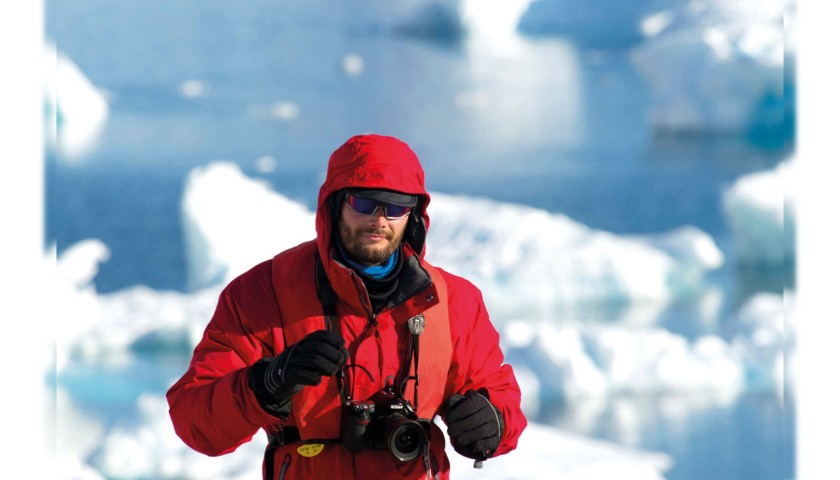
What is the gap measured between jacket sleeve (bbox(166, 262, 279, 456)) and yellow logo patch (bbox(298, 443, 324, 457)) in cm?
9

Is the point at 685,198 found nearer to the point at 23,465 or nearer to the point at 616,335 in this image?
the point at 616,335

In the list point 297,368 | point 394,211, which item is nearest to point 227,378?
point 297,368

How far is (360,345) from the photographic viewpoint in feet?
5.84

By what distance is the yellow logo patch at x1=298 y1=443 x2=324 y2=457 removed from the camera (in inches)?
69.4

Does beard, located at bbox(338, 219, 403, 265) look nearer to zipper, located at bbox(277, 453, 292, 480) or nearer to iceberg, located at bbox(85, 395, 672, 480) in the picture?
zipper, located at bbox(277, 453, 292, 480)

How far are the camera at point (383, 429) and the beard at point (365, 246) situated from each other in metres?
0.24

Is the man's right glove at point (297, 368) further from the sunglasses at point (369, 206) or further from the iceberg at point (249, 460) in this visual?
the iceberg at point (249, 460)

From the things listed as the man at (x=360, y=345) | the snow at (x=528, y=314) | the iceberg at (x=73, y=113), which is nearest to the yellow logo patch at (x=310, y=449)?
the man at (x=360, y=345)

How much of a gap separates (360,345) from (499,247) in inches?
120

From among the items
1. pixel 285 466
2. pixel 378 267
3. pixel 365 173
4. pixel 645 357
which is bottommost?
pixel 285 466

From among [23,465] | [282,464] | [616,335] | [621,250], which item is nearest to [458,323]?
[282,464]

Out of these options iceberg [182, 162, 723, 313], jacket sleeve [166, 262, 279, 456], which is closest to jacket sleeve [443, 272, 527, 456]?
jacket sleeve [166, 262, 279, 456]

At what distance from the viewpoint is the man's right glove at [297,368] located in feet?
5.09

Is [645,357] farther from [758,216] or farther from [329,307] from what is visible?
[329,307]
